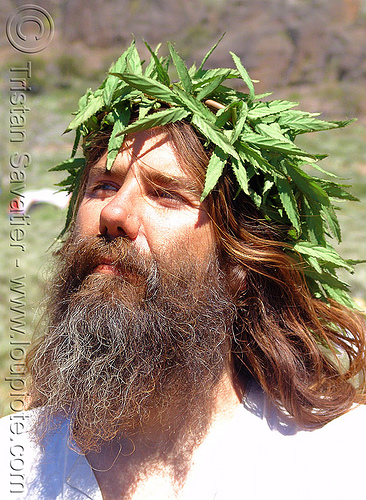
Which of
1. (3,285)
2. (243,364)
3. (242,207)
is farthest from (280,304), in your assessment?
(3,285)

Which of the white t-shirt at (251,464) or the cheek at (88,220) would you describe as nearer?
the white t-shirt at (251,464)

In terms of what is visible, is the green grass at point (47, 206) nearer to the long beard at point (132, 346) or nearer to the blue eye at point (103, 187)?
the blue eye at point (103, 187)

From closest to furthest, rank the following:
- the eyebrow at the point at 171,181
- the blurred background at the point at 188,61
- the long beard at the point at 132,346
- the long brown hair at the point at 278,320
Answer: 1. the long beard at the point at 132,346
2. the eyebrow at the point at 171,181
3. the long brown hair at the point at 278,320
4. the blurred background at the point at 188,61

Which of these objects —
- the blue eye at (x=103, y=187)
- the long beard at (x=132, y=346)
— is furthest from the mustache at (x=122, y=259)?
the blue eye at (x=103, y=187)

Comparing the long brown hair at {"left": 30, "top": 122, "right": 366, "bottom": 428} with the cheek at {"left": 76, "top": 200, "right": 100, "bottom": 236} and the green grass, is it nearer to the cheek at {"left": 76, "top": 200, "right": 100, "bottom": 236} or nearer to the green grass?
the cheek at {"left": 76, "top": 200, "right": 100, "bottom": 236}

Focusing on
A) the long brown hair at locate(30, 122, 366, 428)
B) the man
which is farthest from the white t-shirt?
the long brown hair at locate(30, 122, 366, 428)

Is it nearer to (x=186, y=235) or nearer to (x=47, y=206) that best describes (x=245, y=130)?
(x=186, y=235)

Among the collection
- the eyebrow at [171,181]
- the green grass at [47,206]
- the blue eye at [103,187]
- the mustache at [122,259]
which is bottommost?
the green grass at [47,206]

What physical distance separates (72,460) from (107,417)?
1.12 ft

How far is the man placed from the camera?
2.60 meters

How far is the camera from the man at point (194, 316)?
8.54 ft

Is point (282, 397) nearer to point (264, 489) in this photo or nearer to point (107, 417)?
point (264, 489)

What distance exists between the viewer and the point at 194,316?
9.12 feet

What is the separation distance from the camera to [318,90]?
37.5 meters
